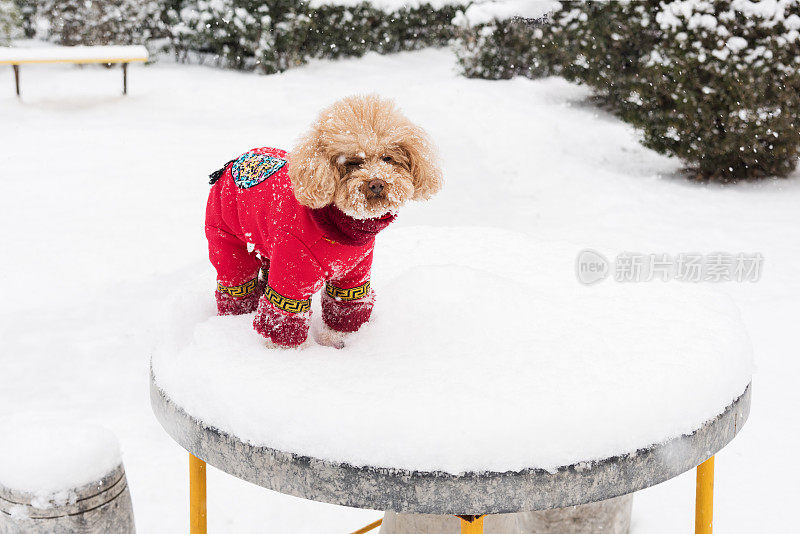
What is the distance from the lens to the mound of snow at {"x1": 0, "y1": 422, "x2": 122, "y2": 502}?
70.7 inches

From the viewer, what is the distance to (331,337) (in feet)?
6.45

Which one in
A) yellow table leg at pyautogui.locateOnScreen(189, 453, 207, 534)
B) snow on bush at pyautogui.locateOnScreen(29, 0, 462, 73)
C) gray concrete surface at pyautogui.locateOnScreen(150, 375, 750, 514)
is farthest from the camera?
snow on bush at pyautogui.locateOnScreen(29, 0, 462, 73)

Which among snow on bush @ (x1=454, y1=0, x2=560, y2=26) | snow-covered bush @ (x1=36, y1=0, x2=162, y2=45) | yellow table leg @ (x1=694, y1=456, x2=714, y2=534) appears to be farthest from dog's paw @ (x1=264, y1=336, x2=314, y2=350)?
snow-covered bush @ (x1=36, y1=0, x2=162, y2=45)

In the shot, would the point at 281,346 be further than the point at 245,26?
No

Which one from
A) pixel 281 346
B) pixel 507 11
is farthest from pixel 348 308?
pixel 507 11

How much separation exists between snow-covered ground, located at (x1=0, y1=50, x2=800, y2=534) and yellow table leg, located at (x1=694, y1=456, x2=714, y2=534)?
0.90 m

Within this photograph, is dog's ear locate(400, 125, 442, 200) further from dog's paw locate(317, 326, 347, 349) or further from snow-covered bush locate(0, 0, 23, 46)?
snow-covered bush locate(0, 0, 23, 46)

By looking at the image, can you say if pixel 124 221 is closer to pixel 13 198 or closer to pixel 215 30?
pixel 13 198

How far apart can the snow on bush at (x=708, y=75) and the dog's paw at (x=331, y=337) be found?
5132 mm

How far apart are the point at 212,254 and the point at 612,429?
3.80 feet

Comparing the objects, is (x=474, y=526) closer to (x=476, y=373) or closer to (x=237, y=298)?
(x=476, y=373)

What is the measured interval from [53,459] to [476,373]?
99cm

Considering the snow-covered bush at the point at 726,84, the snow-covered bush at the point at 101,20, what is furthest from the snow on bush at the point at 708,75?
the snow-covered bush at the point at 101,20

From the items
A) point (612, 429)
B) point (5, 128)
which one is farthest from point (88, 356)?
point (5, 128)
